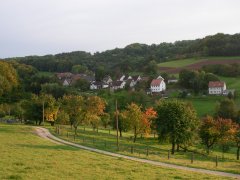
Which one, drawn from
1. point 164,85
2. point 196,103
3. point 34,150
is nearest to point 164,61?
point 164,85

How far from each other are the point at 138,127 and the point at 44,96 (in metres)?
23.5

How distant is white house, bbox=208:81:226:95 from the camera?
12362cm

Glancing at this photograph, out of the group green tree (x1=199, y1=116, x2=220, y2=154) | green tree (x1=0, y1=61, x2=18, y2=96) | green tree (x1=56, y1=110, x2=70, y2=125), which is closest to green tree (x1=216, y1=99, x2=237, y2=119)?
green tree (x1=199, y1=116, x2=220, y2=154)

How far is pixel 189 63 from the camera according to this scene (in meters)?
163

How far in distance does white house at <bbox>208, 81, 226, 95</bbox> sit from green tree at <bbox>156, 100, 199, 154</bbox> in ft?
242

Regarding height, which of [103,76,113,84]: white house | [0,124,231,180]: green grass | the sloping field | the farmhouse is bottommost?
[0,124,231,180]: green grass

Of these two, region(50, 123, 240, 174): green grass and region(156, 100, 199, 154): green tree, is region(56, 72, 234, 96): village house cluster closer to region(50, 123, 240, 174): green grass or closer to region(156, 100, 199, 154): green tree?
region(50, 123, 240, 174): green grass

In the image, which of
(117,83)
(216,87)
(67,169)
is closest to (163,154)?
(67,169)

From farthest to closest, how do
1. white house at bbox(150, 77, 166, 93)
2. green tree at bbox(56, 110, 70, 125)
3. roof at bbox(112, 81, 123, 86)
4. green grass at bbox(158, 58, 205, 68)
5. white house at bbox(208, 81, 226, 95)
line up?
green grass at bbox(158, 58, 205, 68)
roof at bbox(112, 81, 123, 86)
white house at bbox(150, 77, 166, 93)
white house at bbox(208, 81, 226, 95)
green tree at bbox(56, 110, 70, 125)

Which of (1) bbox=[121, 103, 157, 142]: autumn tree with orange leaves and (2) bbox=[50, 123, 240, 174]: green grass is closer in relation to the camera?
(2) bbox=[50, 123, 240, 174]: green grass

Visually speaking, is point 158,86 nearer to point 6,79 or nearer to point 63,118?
point 6,79

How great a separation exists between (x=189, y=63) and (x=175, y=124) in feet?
378

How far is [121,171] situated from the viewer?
27.2m

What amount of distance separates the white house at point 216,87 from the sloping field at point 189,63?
2055cm
